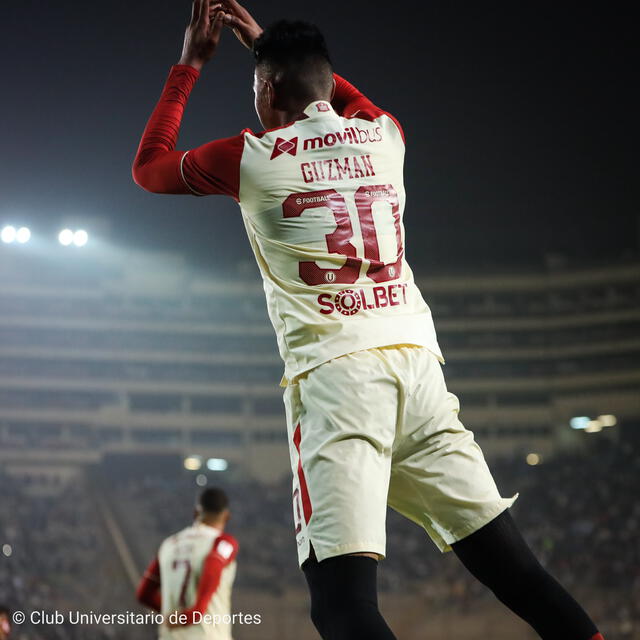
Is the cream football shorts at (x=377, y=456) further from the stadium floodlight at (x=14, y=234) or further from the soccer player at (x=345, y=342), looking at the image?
the stadium floodlight at (x=14, y=234)

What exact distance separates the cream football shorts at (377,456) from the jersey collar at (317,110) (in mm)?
690

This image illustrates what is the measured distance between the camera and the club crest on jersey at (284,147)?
232cm

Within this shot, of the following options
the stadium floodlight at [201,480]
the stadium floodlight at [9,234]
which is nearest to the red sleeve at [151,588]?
the stadium floodlight at [9,234]

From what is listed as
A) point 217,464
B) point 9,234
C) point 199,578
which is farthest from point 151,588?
point 217,464

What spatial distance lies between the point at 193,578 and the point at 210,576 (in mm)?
191

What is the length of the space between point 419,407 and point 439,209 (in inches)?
1985

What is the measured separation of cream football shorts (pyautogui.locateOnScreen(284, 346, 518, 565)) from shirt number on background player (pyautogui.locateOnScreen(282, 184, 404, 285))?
0.73 ft

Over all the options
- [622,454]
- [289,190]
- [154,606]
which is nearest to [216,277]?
[622,454]

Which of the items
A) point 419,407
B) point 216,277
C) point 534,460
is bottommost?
point 534,460

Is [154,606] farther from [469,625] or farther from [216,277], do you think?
[216,277]

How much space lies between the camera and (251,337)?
159 feet

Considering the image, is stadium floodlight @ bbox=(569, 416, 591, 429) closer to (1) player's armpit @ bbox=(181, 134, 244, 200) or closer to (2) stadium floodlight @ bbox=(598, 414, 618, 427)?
(2) stadium floodlight @ bbox=(598, 414, 618, 427)

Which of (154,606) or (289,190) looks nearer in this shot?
(289,190)

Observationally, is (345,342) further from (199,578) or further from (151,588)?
(151,588)
